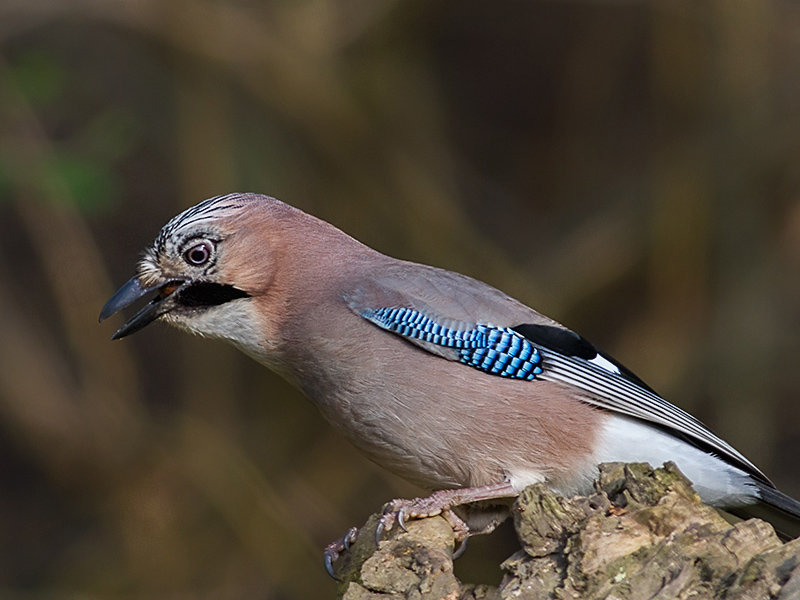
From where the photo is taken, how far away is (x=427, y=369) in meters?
3.37

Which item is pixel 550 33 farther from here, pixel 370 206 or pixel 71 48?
pixel 71 48

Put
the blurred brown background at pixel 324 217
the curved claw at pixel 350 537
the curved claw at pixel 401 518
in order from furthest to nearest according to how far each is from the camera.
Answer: the blurred brown background at pixel 324 217 → the curved claw at pixel 350 537 → the curved claw at pixel 401 518

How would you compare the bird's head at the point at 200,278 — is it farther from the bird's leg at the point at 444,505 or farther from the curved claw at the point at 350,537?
the bird's leg at the point at 444,505

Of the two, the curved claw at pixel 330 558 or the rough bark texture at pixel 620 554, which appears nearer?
the rough bark texture at pixel 620 554

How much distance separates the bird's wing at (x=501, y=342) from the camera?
345 centimetres

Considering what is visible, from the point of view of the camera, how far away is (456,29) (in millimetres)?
7734

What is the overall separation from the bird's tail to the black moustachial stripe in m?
1.96

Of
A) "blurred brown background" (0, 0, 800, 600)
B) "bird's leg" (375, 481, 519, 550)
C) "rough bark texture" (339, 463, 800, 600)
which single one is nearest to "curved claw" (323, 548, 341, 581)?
"bird's leg" (375, 481, 519, 550)

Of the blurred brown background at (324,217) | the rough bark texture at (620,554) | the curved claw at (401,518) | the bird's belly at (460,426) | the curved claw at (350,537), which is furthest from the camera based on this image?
the blurred brown background at (324,217)

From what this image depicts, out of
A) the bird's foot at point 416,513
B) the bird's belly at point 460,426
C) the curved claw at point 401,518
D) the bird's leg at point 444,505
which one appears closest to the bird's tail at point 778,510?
the bird's belly at point 460,426

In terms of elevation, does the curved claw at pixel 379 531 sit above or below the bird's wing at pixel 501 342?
below

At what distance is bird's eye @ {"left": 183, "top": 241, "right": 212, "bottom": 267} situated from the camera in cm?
349

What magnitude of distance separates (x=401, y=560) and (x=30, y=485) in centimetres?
558

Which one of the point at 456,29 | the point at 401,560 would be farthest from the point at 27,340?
the point at 401,560
